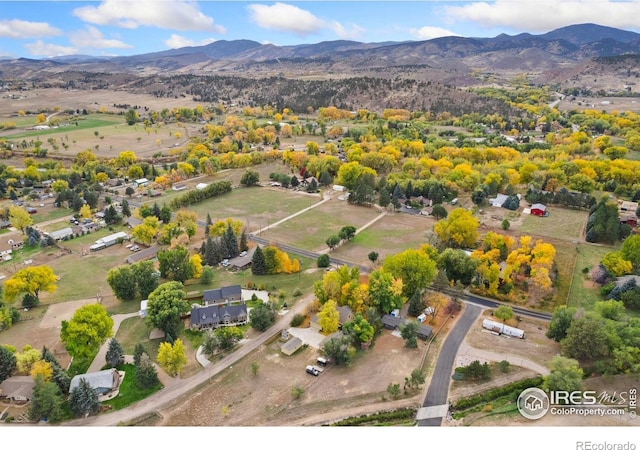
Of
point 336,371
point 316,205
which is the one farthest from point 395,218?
point 336,371

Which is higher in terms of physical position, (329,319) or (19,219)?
(19,219)

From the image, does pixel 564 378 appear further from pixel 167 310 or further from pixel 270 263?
pixel 167 310

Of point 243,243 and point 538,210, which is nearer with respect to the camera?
point 243,243

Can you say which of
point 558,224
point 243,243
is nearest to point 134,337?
point 243,243

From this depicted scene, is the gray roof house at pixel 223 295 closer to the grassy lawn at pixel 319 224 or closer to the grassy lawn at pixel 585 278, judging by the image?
the grassy lawn at pixel 319 224

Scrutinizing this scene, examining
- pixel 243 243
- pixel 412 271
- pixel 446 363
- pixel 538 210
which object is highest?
pixel 412 271

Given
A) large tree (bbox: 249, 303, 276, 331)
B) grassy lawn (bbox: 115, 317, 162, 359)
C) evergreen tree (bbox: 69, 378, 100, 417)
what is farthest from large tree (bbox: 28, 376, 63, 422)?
large tree (bbox: 249, 303, 276, 331)

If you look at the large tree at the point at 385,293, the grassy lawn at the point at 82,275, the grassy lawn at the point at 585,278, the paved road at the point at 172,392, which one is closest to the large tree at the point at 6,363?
the paved road at the point at 172,392
